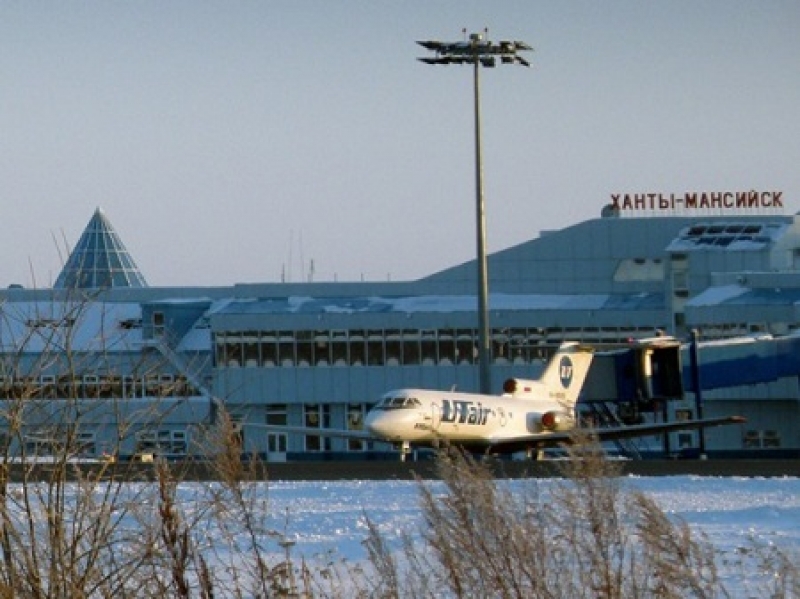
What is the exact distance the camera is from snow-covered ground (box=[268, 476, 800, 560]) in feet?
87.7

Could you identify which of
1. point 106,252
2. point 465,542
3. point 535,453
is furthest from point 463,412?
point 106,252

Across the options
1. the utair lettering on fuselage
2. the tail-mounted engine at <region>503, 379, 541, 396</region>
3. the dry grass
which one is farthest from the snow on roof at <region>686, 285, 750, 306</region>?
the dry grass

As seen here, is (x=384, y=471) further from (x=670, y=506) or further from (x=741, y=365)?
(x=741, y=365)

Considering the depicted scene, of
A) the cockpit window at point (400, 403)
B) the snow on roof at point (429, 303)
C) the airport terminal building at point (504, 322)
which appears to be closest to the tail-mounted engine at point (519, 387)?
the cockpit window at point (400, 403)

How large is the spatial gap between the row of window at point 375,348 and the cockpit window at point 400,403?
33620 millimetres

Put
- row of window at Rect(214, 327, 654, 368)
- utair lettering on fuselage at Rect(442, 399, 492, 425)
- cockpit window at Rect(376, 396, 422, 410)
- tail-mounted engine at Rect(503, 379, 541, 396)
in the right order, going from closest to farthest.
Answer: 1. cockpit window at Rect(376, 396, 422, 410)
2. utair lettering on fuselage at Rect(442, 399, 492, 425)
3. tail-mounted engine at Rect(503, 379, 541, 396)
4. row of window at Rect(214, 327, 654, 368)

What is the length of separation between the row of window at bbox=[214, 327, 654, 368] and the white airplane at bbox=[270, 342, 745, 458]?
25999 mm

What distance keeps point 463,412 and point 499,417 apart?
6.74ft

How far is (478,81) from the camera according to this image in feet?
229

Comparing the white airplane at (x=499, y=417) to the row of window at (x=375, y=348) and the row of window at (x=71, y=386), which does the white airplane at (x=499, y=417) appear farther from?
the row of window at (x=71, y=386)

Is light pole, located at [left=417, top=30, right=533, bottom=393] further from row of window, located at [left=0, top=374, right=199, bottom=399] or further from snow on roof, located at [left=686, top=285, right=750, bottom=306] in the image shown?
row of window, located at [left=0, top=374, right=199, bottom=399]

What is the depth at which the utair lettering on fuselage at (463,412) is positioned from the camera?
190ft

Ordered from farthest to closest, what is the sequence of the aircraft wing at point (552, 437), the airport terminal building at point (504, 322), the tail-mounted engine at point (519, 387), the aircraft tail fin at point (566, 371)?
the airport terminal building at point (504, 322), the aircraft tail fin at point (566, 371), the tail-mounted engine at point (519, 387), the aircraft wing at point (552, 437)

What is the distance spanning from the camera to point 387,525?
93.8 ft
